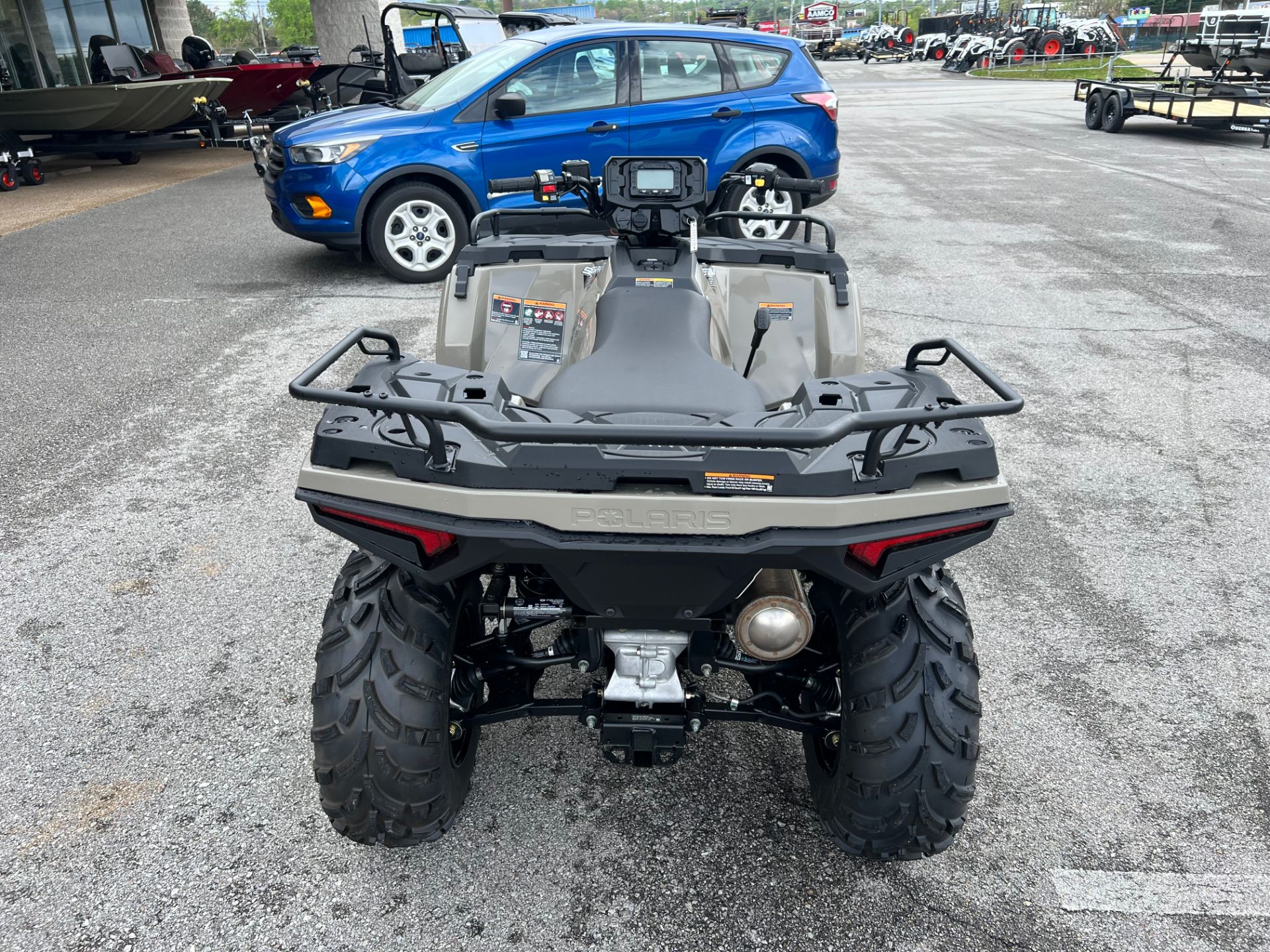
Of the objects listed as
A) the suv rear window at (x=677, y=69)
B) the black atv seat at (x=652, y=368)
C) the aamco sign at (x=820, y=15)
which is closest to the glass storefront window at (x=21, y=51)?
the suv rear window at (x=677, y=69)

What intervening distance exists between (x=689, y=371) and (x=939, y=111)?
21.4 meters

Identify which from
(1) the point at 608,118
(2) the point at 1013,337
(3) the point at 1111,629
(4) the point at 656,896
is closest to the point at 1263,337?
(2) the point at 1013,337

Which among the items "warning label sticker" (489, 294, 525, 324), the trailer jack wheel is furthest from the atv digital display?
the trailer jack wheel

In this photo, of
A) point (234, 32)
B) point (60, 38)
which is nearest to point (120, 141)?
point (60, 38)

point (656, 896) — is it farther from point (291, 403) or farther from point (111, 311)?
point (111, 311)

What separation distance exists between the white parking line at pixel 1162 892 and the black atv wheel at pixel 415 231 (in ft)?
20.8

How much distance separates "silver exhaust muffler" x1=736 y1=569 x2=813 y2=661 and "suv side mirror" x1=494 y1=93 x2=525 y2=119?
6315mm

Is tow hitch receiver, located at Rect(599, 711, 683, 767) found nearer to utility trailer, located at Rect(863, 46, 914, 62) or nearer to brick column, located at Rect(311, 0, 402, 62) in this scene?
brick column, located at Rect(311, 0, 402, 62)

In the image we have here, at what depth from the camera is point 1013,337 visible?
6457 mm

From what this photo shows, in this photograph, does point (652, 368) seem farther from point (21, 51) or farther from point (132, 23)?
point (132, 23)

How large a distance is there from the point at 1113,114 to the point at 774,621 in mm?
17441

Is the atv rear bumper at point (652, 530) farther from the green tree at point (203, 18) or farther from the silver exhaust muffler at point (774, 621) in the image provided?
the green tree at point (203, 18)

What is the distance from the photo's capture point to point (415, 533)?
199cm

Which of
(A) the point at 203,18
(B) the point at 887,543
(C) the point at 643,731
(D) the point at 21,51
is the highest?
(A) the point at 203,18
